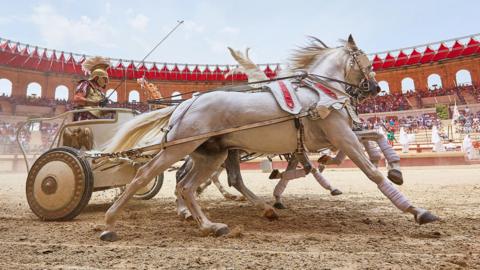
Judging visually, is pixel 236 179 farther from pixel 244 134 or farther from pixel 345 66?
pixel 345 66

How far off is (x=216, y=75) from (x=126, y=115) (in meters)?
34.9

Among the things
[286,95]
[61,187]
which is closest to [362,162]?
[286,95]

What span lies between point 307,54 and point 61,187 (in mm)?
3211

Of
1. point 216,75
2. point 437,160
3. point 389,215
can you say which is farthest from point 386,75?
point 389,215

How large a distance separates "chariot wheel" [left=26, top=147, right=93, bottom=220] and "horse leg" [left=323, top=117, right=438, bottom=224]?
107 inches

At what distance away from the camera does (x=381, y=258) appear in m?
1.81

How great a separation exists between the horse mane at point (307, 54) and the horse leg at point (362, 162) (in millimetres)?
973

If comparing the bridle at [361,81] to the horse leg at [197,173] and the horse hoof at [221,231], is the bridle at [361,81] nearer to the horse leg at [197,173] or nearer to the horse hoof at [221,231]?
the horse leg at [197,173]

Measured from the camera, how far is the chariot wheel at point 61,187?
3.27 metres

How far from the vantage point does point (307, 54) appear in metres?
3.31

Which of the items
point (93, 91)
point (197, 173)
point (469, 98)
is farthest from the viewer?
point (469, 98)

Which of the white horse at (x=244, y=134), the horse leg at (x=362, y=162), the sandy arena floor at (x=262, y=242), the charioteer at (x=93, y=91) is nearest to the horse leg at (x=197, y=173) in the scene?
the white horse at (x=244, y=134)

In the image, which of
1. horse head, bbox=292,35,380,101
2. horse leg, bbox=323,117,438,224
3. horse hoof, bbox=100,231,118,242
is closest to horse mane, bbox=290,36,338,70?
horse head, bbox=292,35,380,101

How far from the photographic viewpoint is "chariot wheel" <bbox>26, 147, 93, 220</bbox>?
10.7ft
